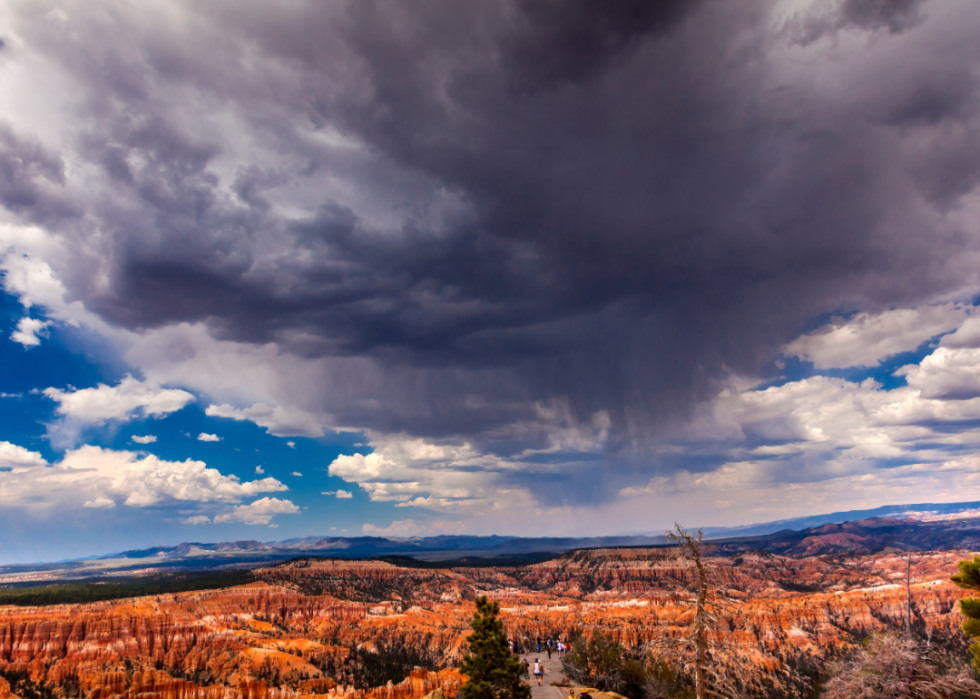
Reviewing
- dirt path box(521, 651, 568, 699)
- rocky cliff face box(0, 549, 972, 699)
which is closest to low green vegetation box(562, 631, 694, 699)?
dirt path box(521, 651, 568, 699)

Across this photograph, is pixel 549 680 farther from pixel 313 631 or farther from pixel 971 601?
pixel 313 631

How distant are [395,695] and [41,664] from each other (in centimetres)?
7186

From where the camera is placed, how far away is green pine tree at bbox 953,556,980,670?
27.9 metres

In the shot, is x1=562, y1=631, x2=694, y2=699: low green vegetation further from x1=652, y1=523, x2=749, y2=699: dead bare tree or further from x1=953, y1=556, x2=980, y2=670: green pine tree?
x1=652, y1=523, x2=749, y2=699: dead bare tree

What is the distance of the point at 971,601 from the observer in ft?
94.8

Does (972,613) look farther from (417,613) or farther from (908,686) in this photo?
(417,613)

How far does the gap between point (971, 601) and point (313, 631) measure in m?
151

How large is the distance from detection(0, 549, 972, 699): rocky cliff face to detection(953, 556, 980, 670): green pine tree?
53615mm

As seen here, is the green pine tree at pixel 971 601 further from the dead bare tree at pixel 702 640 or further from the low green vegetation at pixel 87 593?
the low green vegetation at pixel 87 593

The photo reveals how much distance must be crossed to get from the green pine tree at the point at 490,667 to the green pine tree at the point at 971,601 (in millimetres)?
32807

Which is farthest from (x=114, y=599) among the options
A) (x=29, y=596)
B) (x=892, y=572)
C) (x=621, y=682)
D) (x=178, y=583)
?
(x=892, y=572)

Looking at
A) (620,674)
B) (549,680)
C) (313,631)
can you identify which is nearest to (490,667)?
(549,680)

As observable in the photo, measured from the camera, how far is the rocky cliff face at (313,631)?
305ft

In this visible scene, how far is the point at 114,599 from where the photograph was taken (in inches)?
5458
